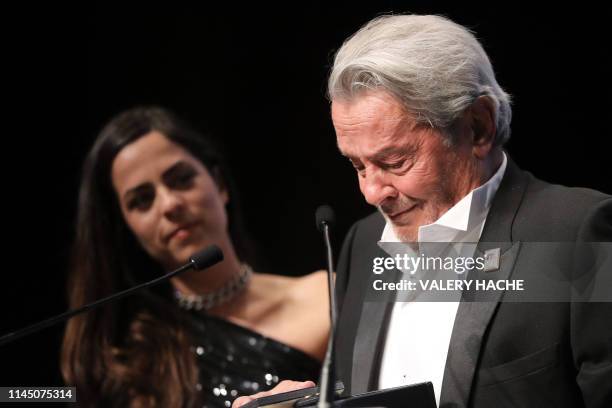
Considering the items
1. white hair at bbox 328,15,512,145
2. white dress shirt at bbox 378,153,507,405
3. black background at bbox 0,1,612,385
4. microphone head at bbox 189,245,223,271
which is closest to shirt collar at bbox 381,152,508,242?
white dress shirt at bbox 378,153,507,405

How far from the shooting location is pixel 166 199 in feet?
8.93

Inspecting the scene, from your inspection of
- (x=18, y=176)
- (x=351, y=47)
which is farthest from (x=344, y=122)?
(x=18, y=176)

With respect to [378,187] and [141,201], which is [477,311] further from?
[141,201]

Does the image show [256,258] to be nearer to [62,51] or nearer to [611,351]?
[62,51]

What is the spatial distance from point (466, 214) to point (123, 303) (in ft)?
4.81

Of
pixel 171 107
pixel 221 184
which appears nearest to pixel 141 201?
pixel 221 184

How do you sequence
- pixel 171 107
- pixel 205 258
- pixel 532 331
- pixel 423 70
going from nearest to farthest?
pixel 532 331
pixel 423 70
pixel 205 258
pixel 171 107

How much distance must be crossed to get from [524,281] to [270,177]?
1.63 metres

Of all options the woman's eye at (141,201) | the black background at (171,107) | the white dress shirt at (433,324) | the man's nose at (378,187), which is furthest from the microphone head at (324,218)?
the woman's eye at (141,201)

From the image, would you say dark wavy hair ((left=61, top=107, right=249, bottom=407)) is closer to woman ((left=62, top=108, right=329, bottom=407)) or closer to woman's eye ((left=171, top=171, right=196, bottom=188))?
woman ((left=62, top=108, right=329, bottom=407))

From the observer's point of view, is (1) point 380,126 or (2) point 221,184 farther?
(2) point 221,184

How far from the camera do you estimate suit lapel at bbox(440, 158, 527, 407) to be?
169cm

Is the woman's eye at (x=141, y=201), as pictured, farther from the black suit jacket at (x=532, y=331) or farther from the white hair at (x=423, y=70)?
the black suit jacket at (x=532, y=331)

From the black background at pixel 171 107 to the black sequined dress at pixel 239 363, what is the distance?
1.26ft
